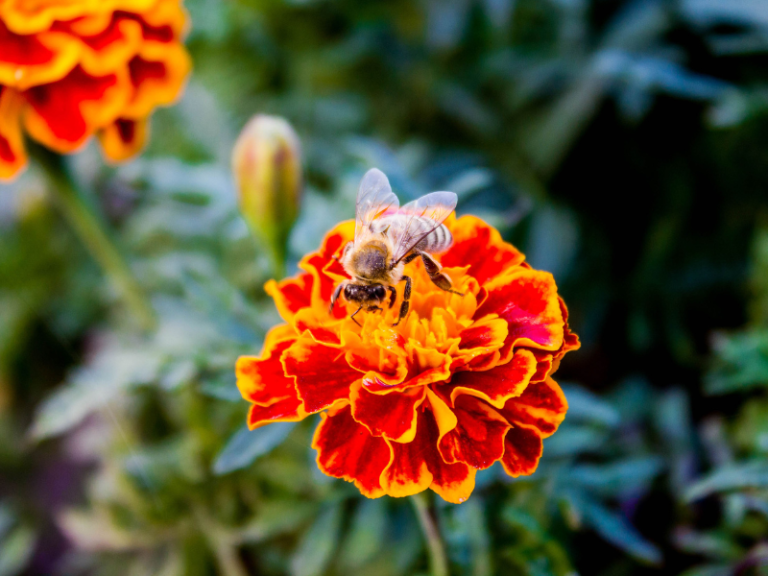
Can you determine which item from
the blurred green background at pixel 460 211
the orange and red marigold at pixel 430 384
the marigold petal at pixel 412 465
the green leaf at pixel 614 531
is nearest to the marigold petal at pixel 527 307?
the orange and red marigold at pixel 430 384

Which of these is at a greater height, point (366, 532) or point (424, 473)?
point (424, 473)

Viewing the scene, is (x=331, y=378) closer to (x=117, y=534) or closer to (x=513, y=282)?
(x=513, y=282)

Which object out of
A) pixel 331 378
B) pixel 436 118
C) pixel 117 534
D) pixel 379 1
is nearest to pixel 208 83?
pixel 379 1

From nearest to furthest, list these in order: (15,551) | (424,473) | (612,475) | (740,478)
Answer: (424,473) → (740,478) → (612,475) → (15,551)

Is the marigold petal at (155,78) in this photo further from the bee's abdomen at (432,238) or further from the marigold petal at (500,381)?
the marigold petal at (500,381)

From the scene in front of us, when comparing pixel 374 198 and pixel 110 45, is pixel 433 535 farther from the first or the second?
pixel 110 45

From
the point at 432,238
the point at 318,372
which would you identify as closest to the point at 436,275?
the point at 432,238

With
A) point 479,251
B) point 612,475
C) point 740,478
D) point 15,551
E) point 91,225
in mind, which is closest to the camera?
point 479,251
